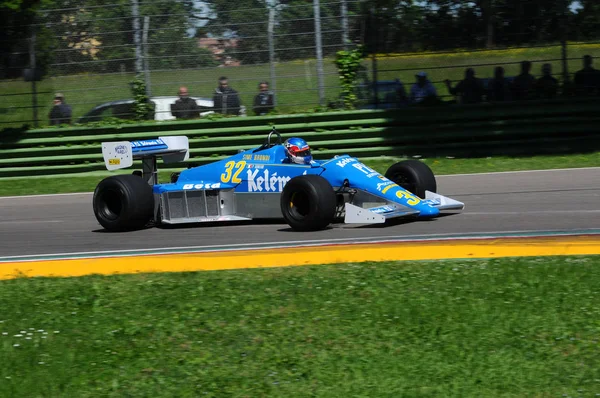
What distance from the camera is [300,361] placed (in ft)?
17.9

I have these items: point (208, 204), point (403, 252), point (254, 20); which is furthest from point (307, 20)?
point (403, 252)

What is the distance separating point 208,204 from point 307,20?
6829 mm

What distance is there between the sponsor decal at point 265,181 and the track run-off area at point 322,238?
0.45m

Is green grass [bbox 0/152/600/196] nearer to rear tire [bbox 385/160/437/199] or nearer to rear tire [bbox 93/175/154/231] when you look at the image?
rear tire [bbox 385/160/437/199]

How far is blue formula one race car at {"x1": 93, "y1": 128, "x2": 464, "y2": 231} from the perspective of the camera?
9414 millimetres

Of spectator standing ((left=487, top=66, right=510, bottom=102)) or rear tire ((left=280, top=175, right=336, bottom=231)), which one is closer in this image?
rear tire ((left=280, top=175, right=336, bottom=231))

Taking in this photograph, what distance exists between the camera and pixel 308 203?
31.0ft

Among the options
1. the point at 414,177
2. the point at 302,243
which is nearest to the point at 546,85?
the point at 414,177

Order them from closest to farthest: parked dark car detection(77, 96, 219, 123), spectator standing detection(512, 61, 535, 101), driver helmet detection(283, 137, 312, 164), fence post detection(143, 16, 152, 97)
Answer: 1. driver helmet detection(283, 137, 312, 164)
2. spectator standing detection(512, 61, 535, 101)
3. fence post detection(143, 16, 152, 97)
4. parked dark car detection(77, 96, 219, 123)

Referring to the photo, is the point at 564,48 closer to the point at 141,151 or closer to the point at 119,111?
the point at 119,111

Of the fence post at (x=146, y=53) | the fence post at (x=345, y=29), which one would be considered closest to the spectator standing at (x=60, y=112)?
the fence post at (x=146, y=53)

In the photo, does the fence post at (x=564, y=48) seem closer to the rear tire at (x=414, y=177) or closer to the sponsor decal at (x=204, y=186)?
the rear tire at (x=414, y=177)

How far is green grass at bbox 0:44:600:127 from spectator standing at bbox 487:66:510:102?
0.39 ft

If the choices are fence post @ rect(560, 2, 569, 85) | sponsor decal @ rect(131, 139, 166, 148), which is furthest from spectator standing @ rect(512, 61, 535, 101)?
sponsor decal @ rect(131, 139, 166, 148)
